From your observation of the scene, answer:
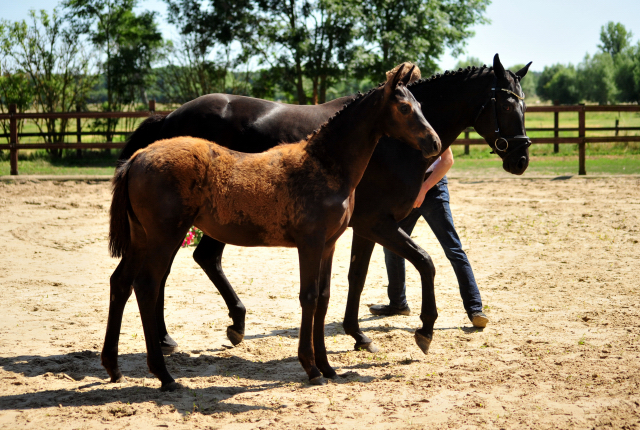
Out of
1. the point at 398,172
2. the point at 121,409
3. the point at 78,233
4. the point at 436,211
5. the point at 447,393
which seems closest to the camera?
the point at 121,409

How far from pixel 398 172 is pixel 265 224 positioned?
1288mm

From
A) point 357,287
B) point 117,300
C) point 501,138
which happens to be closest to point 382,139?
point 501,138

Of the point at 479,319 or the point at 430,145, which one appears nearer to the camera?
the point at 430,145

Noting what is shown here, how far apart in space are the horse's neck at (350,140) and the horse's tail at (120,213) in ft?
4.00

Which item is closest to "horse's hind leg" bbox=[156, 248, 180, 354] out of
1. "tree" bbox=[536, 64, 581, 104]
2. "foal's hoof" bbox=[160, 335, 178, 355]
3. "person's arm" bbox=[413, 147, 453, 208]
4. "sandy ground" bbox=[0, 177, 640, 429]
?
"foal's hoof" bbox=[160, 335, 178, 355]

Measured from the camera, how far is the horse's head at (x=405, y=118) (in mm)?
3842

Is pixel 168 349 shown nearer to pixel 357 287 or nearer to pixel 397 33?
pixel 357 287

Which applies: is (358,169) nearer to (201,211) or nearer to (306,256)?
(306,256)

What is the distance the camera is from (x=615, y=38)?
9500 centimetres

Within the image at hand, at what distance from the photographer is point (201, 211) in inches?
148

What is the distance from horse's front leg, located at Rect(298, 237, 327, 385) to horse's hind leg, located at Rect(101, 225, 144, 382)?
1.10 m

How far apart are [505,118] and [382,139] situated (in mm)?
1031

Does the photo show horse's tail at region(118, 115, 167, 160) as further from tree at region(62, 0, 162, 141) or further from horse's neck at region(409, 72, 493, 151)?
tree at region(62, 0, 162, 141)

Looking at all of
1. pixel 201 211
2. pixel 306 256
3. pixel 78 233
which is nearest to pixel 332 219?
pixel 306 256
